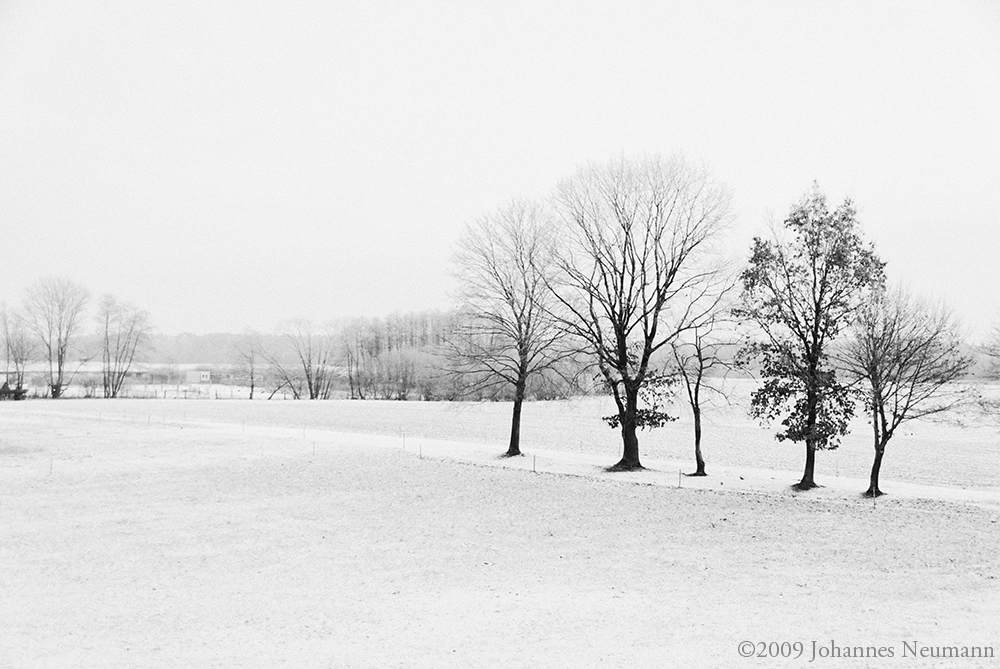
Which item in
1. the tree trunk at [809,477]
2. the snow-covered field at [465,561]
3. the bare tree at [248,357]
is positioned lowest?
the snow-covered field at [465,561]

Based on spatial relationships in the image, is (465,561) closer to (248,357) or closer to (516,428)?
(516,428)

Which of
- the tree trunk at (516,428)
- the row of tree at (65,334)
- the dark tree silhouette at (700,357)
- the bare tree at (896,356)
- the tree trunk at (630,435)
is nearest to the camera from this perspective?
the bare tree at (896,356)

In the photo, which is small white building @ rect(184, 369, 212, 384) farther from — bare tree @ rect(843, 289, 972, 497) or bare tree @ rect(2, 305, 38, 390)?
bare tree @ rect(843, 289, 972, 497)

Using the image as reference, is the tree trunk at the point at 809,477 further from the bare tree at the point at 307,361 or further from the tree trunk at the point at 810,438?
the bare tree at the point at 307,361

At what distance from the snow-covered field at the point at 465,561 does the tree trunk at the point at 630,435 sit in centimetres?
142

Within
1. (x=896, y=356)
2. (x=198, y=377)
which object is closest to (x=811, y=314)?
(x=896, y=356)

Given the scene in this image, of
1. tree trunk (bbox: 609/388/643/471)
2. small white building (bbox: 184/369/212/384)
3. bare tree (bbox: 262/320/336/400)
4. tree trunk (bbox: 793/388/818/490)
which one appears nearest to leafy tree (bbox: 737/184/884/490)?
tree trunk (bbox: 793/388/818/490)

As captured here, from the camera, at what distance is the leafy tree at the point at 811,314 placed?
2448 cm

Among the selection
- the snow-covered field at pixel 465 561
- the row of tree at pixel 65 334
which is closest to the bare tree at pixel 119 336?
the row of tree at pixel 65 334

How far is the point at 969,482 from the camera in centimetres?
2798

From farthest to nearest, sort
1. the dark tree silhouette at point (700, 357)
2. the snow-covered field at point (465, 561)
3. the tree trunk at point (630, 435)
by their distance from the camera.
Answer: the tree trunk at point (630, 435) → the dark tree silhouette at point (700, 357) → the snow-covered field at point (465, 561)

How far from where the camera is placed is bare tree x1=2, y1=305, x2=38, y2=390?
8725 centimetres

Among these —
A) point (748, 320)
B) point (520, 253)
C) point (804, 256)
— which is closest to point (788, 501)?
point (748, 320)

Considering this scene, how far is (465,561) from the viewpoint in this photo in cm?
1517
